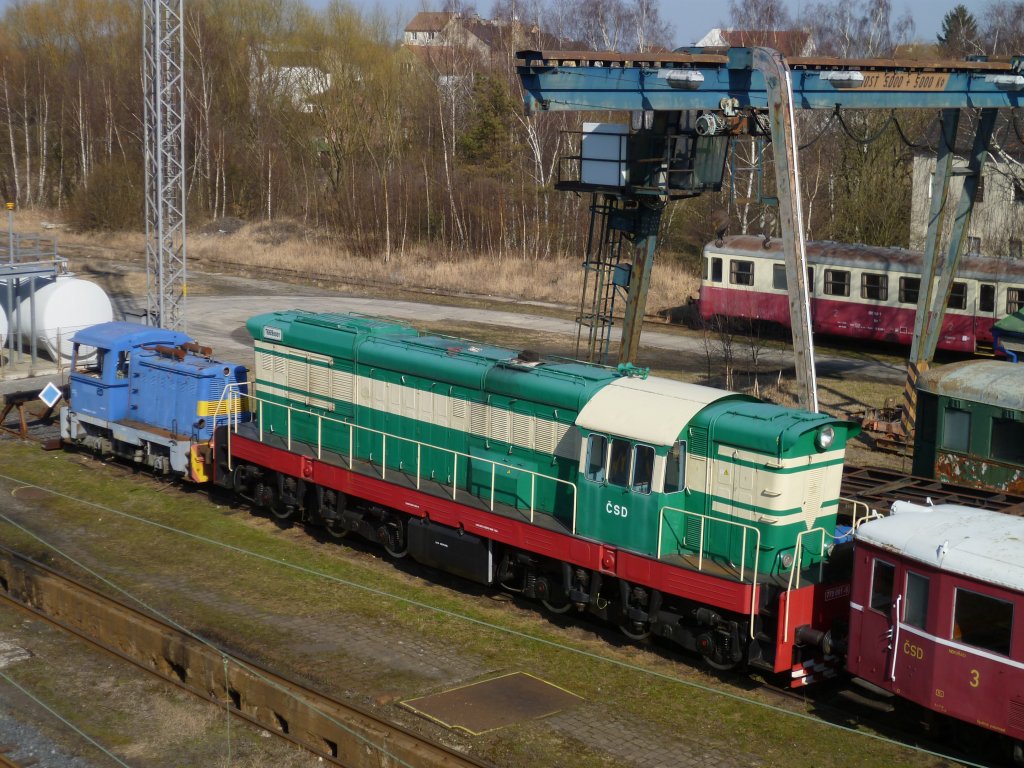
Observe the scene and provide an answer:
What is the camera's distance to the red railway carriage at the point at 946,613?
9852 mm

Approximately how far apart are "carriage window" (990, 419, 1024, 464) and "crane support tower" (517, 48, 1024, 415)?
3.62 m

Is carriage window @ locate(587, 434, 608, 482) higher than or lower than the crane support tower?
lower

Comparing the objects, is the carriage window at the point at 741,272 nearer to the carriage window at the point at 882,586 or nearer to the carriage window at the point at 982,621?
the carriage window at the point at 882,586

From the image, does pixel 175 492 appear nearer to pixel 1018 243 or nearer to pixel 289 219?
pixel 1018 243

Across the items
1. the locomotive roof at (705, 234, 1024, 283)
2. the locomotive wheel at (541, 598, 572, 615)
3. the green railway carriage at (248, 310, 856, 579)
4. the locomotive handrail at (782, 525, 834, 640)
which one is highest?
the locomotive roof at (705, 234, 1024, 283)

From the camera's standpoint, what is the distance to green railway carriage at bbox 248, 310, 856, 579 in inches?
489

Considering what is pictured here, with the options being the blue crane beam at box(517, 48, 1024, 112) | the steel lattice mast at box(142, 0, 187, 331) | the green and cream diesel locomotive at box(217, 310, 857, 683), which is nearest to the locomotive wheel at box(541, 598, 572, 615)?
the green and cream diesel locomotive at box(217, 310, 857, 683)

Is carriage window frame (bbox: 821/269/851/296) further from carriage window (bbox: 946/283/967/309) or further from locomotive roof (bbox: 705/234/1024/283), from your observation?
carriage window (bbox: 946/283/967/309)

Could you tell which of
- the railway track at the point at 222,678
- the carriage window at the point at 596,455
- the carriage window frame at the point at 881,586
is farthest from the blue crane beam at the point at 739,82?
the railway track at the point at 222,678

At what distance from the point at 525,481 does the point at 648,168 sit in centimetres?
768

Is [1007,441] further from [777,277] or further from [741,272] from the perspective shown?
[741,272]

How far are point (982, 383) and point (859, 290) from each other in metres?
16.4

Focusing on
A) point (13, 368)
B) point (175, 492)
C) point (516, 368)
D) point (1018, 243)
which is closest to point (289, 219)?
point (13, 368)

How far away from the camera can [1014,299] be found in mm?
30672
